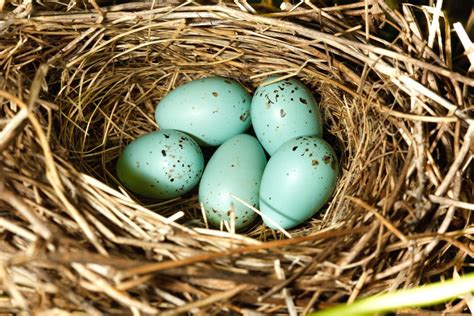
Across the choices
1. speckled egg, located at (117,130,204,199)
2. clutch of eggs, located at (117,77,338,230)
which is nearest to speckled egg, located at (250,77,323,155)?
clutch of eggs, located at (117,77,338,230)

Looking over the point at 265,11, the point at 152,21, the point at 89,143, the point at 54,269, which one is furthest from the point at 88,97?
the point at 54,269

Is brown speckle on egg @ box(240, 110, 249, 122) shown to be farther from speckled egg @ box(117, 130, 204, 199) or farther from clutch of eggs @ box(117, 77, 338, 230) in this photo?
speckled egg @ box(117, 130, 204, 199)

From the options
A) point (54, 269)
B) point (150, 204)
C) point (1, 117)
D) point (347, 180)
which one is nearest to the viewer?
point (54, 269)

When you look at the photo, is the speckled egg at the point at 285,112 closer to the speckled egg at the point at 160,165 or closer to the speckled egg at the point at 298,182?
the speckled egg at the point at 298,182

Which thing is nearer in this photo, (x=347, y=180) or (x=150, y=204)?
(x=347, y=180)

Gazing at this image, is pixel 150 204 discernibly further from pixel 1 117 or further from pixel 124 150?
pixel 1 117

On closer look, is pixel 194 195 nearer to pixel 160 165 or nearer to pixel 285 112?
pixel 160 165

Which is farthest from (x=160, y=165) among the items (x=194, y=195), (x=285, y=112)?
(x=285, y=112)
